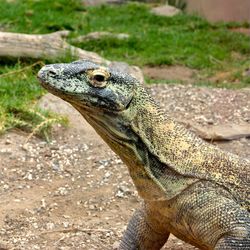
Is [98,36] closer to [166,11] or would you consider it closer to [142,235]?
[166,11]

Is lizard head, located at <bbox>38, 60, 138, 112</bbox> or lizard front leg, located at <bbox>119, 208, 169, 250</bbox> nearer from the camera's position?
lizard head, located at <bbox>38, 60, 138, 112</bbox>

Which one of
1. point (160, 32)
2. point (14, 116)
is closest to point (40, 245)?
point (14, 116)

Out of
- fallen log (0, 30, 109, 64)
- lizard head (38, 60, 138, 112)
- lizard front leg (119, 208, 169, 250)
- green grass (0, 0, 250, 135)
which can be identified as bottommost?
green grass (0, 0, 250, 135)

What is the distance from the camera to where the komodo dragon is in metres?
2.87

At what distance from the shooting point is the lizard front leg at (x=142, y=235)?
11.0 feet

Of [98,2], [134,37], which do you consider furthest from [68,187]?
[98,2]

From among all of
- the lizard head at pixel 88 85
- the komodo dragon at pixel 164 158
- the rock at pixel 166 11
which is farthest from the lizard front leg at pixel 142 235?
the rock at pixel 166 11

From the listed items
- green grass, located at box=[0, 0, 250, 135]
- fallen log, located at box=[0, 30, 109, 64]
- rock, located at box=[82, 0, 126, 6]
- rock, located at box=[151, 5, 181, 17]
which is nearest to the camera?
fallen log, located at box=[0, 30, 109, 64]

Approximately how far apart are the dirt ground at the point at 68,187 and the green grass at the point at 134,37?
3.68 feet

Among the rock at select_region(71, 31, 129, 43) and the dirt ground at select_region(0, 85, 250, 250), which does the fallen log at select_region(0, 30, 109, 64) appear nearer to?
the dirt ground at select_region(0, 85, 250, 250)

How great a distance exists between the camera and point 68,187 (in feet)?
15.8

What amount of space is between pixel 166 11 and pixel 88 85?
34.0 ft

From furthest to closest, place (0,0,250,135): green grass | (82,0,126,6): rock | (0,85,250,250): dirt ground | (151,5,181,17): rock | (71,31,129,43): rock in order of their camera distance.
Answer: (82,0,126,6): rock → (151,5,181,17): rock → (71,31,129,43): rock → (0,0,250,135): green grass → (0,85,250,250): dirt ground

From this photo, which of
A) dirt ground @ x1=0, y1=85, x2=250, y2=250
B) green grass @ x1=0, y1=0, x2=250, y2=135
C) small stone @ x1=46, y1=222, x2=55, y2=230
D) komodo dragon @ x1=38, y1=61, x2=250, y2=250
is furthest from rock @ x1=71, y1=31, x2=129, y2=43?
komodo dragon @ x1=38, y1=61, x2=250, y2=250
